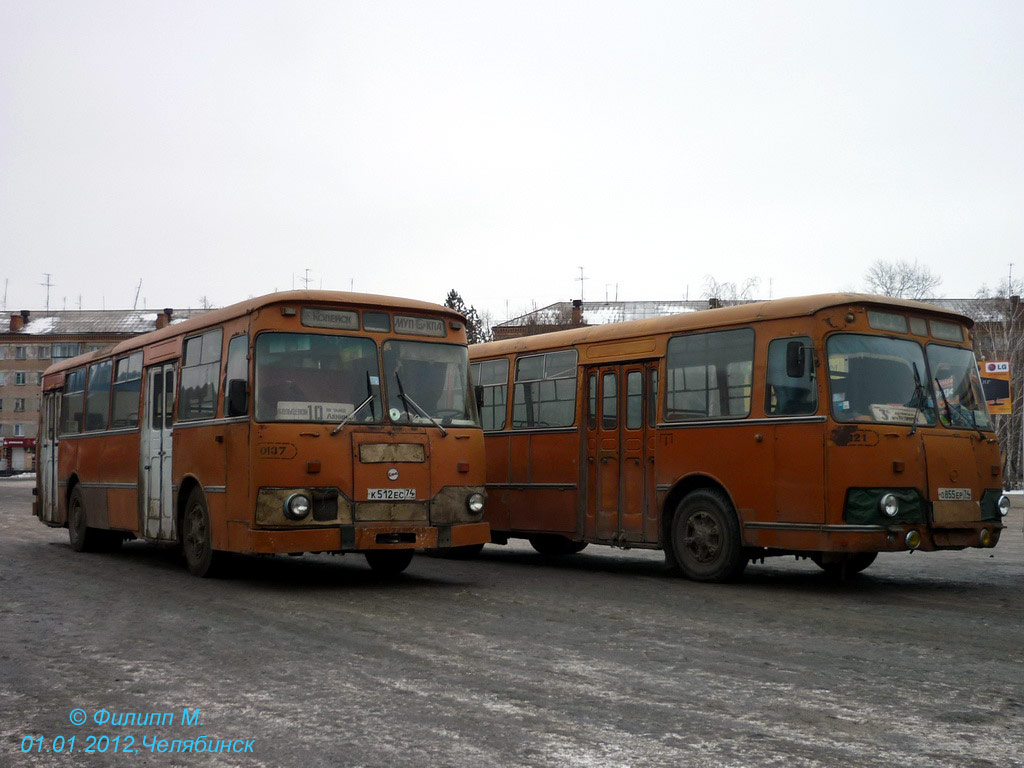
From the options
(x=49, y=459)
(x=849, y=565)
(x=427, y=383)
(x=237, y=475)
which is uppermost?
(x=427, y=383)

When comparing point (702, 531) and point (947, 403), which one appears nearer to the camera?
point (947, 403)

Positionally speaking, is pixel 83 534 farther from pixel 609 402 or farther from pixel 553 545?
pixel 609 402

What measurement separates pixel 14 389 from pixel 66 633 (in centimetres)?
11810

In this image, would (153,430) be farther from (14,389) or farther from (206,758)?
(14,389)

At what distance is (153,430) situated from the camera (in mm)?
15711

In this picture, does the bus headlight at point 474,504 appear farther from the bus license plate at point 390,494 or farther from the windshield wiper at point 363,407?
the windshield wiper at point 363,407

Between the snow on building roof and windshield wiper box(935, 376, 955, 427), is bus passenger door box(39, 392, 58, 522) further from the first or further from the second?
the snow on building roof

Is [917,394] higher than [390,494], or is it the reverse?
[917,394]

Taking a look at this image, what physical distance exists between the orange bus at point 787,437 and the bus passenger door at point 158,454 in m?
5.07

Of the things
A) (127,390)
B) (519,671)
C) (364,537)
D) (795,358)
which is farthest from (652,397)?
(127,390)

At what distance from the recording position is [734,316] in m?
13.2

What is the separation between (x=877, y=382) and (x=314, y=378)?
570 centimetres

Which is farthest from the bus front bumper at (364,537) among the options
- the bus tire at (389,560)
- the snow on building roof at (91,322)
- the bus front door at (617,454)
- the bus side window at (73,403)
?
the snow on building roof at (91,322)

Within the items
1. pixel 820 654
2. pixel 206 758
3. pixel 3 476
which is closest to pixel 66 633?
pixel 206 758
